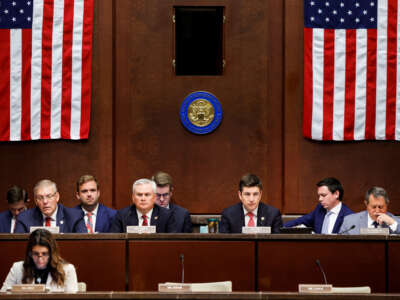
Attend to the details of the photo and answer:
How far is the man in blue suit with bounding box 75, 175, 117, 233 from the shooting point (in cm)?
665

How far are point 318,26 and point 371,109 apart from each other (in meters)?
1.19

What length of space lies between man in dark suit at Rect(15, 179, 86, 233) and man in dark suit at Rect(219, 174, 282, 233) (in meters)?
1.41

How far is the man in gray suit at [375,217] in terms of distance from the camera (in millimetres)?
6141

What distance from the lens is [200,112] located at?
26.7 feet

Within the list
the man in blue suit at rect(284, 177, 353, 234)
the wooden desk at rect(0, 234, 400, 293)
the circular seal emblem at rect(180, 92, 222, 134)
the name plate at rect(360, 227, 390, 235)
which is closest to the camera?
the wooden desk at rect(0, 234, 400, 293)

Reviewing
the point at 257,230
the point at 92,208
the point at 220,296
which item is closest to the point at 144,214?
the point at 92,208

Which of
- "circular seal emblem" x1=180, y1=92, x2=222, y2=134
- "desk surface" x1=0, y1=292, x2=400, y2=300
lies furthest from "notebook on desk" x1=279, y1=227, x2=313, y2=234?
"circular seal emblem" x1=180, y1=92, x2=222, y2=134

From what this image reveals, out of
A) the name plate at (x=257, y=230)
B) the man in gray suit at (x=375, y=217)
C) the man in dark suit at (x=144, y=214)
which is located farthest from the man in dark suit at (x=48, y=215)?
the man in gray suit at (x=375, y=217)

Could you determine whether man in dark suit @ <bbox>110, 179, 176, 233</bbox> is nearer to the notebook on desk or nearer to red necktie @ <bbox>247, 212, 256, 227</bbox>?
red necktie @ <bbox>247, 212, 256, 227</bbox>

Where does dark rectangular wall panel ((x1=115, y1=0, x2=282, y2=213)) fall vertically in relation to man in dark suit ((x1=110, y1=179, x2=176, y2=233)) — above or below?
above

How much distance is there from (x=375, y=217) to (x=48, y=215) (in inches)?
121

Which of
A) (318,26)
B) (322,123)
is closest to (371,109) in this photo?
(322,123)

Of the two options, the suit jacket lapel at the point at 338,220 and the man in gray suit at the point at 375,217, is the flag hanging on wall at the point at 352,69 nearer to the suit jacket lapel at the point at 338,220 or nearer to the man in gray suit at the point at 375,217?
the suit jacket lapel at the point at 338,220

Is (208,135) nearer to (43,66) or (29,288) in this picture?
(43,66)
